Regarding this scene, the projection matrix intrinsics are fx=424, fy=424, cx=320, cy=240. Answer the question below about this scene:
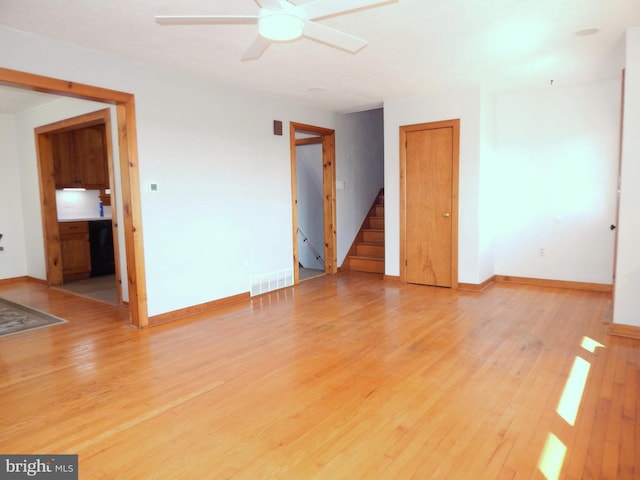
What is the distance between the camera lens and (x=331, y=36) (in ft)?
7.73

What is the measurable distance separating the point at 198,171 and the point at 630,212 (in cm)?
400

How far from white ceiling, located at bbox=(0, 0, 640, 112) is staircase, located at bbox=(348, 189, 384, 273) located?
270 cm

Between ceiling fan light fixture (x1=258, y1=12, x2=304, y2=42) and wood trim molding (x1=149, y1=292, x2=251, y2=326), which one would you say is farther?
wood trim molding (x1=149, y1=292, x2=251, y2=326)

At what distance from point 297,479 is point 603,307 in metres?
3.99

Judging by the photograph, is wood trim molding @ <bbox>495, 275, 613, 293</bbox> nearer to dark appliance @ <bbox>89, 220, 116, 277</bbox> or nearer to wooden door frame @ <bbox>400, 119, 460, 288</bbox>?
wooden door frame @ <bbox>400, 119, 460, 288</bbox>

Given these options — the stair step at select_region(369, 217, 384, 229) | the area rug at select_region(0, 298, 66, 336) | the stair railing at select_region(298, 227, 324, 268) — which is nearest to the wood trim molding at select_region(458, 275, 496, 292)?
the stair step at select_region(369, 217, 384, 229)

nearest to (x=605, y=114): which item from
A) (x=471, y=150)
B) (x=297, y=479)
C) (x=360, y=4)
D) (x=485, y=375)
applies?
(x=471, y=150)

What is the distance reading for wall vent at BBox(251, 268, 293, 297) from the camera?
17.2 ft

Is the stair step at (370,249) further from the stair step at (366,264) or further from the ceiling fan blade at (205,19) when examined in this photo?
Result: the ceiling fan blade at (205,19)

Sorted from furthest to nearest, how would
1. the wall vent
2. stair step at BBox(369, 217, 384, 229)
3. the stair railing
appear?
the stair railing → stair step at BBox(369, 217, 384, 229) → the wall vent

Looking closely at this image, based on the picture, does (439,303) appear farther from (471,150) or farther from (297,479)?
(297,479)

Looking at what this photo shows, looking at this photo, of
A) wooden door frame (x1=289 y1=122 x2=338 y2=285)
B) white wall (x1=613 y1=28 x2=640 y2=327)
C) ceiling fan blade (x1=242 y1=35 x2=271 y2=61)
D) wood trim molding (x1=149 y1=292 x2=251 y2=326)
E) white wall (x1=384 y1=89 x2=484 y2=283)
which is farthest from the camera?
wooden door frame (x1=289 y1=122 x2=338 y2=285)

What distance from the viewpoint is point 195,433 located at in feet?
7.29

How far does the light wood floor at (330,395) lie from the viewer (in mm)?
1973
